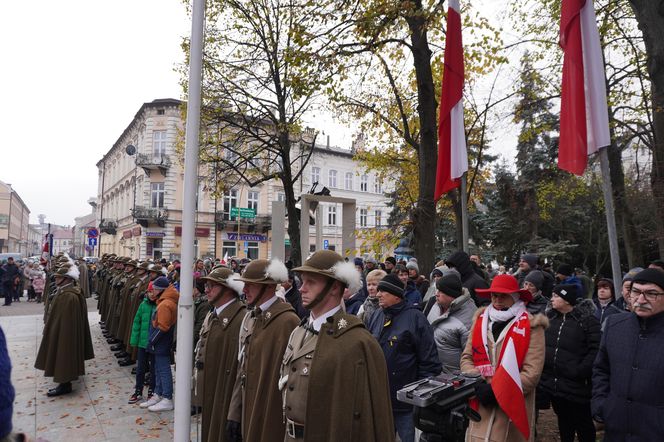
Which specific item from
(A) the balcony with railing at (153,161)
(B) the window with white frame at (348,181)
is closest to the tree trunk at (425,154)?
(A) the balcony with railing at (153,161)

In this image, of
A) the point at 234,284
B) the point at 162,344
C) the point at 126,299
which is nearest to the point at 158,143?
the point at 126,299

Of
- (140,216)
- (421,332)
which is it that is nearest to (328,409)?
(421,332)

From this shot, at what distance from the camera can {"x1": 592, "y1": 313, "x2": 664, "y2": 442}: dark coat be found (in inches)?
129

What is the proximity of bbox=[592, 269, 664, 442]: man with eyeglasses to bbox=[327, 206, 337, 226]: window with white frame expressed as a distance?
46.2 meters

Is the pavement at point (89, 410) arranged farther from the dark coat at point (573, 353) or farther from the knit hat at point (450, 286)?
the dark coat at point (573, 353)

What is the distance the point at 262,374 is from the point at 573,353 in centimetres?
327

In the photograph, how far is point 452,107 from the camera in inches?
323

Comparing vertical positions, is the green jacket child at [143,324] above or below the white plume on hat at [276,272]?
below

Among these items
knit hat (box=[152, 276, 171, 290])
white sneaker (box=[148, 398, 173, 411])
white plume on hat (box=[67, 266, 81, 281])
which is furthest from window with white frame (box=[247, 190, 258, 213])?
white sneaker (box=[148, 398, 173, 411])

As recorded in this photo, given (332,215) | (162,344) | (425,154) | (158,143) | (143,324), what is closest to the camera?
(162,344)

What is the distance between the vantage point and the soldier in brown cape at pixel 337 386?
9.53ft

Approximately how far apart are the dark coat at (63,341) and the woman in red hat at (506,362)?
22.9 feet

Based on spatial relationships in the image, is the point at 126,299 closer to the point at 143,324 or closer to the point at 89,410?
the point at 143,324

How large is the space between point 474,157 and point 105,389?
67.9ft
